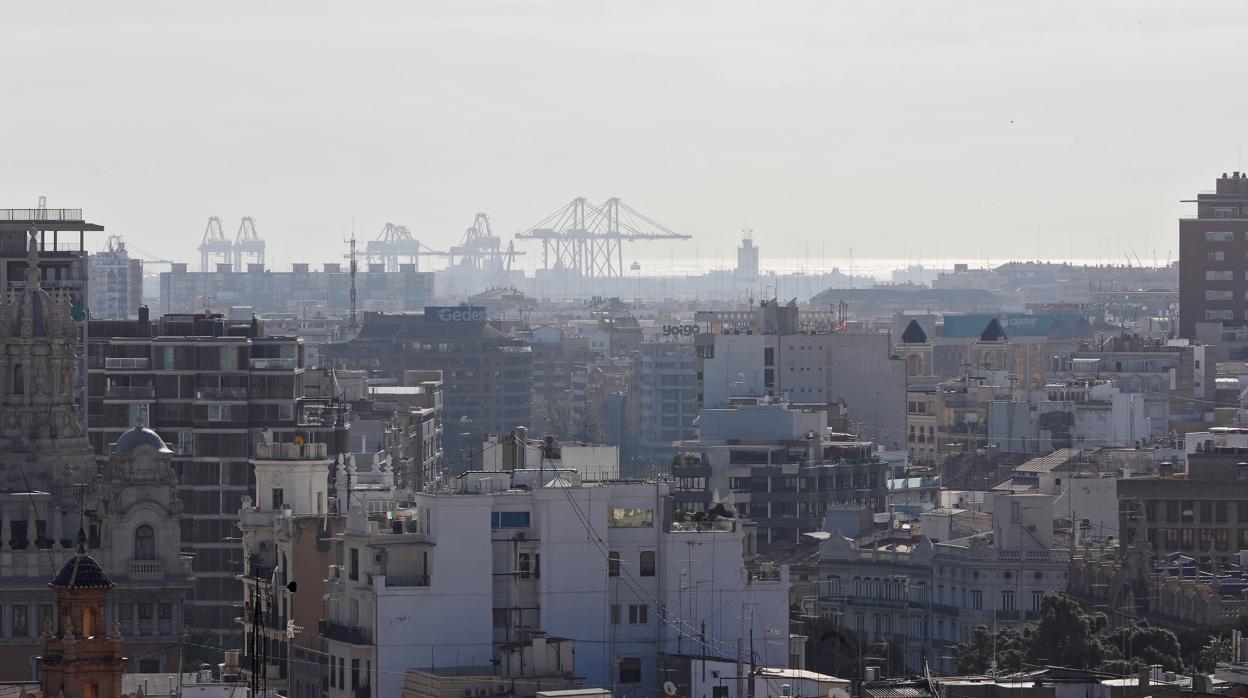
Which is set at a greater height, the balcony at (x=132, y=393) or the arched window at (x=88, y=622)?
the balcony at (x=132, y=393)

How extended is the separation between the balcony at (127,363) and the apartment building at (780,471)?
1710 centimetres

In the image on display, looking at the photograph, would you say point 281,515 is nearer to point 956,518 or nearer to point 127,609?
point 127,609

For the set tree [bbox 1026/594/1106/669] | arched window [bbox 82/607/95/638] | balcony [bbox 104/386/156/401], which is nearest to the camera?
arched window [bbox 82/607/95/638]

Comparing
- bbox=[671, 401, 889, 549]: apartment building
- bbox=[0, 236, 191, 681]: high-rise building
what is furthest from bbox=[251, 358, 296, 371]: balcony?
bbox=[0, 236, 191, 681]: high-rise building

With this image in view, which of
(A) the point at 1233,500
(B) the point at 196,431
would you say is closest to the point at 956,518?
(A) the point at 1233,500

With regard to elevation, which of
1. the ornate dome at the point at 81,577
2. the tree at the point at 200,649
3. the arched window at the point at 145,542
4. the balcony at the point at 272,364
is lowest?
the tree at the point at 200,649

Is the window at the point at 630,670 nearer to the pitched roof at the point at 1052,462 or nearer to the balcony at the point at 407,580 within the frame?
the balcony at the point at 407,580

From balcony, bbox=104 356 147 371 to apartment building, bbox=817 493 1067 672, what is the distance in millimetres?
25769

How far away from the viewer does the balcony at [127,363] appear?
397ft

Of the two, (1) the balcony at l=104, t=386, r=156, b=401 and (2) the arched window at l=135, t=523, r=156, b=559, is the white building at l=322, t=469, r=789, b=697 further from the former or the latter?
(1) the balcony at l=104, t=386, r=156, b=401

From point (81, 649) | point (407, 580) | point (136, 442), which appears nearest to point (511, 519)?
point (407, 580)

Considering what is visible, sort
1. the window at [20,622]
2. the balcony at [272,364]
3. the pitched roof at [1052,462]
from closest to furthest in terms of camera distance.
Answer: the window at [20,622] < the balcony at [272,364] < the pitched roof at [1052,462]

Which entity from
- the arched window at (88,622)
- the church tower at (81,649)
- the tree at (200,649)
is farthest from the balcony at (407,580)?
the tree at (200,649)

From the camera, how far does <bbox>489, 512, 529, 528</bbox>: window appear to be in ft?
241
